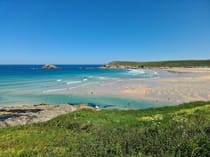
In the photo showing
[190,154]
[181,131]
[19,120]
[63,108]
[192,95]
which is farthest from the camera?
[192,95]

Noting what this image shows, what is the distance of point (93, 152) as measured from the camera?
516 cm

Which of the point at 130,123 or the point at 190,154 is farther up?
the point at 190,154

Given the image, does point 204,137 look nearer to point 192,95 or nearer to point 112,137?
point 112,137

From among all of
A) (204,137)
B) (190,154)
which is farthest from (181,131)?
(190,154)

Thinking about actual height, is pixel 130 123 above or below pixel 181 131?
below

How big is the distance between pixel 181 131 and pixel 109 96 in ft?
82.5

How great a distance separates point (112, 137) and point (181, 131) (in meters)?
1.85

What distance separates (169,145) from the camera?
5207 millimetres

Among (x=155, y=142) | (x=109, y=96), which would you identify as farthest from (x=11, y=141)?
(x=109, y=96)

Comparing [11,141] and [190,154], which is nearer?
[190,154]

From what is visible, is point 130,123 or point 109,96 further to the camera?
point 109,96

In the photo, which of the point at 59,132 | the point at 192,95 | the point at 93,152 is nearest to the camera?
the point at 93,152

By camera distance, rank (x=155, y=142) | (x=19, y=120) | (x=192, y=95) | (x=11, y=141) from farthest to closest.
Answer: (x=192, y=95) → (x=19, y=120) → (x=11, y=141) → (x=155, y=142)

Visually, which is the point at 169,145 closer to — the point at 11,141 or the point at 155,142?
the point at 155,142
